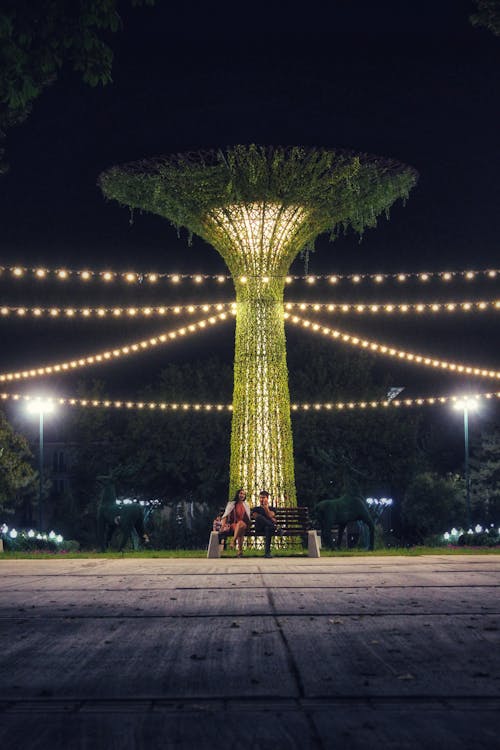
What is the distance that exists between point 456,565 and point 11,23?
32.1 ft

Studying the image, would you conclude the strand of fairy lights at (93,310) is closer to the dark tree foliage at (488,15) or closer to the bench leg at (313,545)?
the bench leg at (313,545)

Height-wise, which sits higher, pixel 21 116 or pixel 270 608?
pixel 21 116

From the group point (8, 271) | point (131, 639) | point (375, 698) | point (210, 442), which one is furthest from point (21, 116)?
point (210, 442)

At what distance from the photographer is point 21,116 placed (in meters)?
15.6

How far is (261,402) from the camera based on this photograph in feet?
84.5

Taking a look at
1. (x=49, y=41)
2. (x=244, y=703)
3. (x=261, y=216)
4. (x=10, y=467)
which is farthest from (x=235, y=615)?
(x=10, y=467)

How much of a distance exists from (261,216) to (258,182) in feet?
3.14

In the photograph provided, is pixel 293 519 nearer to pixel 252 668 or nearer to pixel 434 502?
pixel 252 668

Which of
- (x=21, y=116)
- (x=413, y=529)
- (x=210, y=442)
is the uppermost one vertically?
(x=21, y=116)

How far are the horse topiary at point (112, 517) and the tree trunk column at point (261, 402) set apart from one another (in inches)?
95.4

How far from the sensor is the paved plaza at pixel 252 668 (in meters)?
4.41

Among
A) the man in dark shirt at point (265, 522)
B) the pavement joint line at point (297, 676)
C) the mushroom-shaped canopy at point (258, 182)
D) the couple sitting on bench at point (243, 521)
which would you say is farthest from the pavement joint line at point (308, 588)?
the mushroom-shaped canopy at point (258, 182)

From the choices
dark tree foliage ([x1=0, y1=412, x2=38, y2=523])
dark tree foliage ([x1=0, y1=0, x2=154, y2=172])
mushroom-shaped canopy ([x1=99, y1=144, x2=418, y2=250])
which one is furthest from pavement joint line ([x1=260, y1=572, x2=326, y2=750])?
dark tree foliage ([x1=0, y1=412, x2=38, y2=523])

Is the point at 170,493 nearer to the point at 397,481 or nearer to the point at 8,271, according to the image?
the point at 397,481
